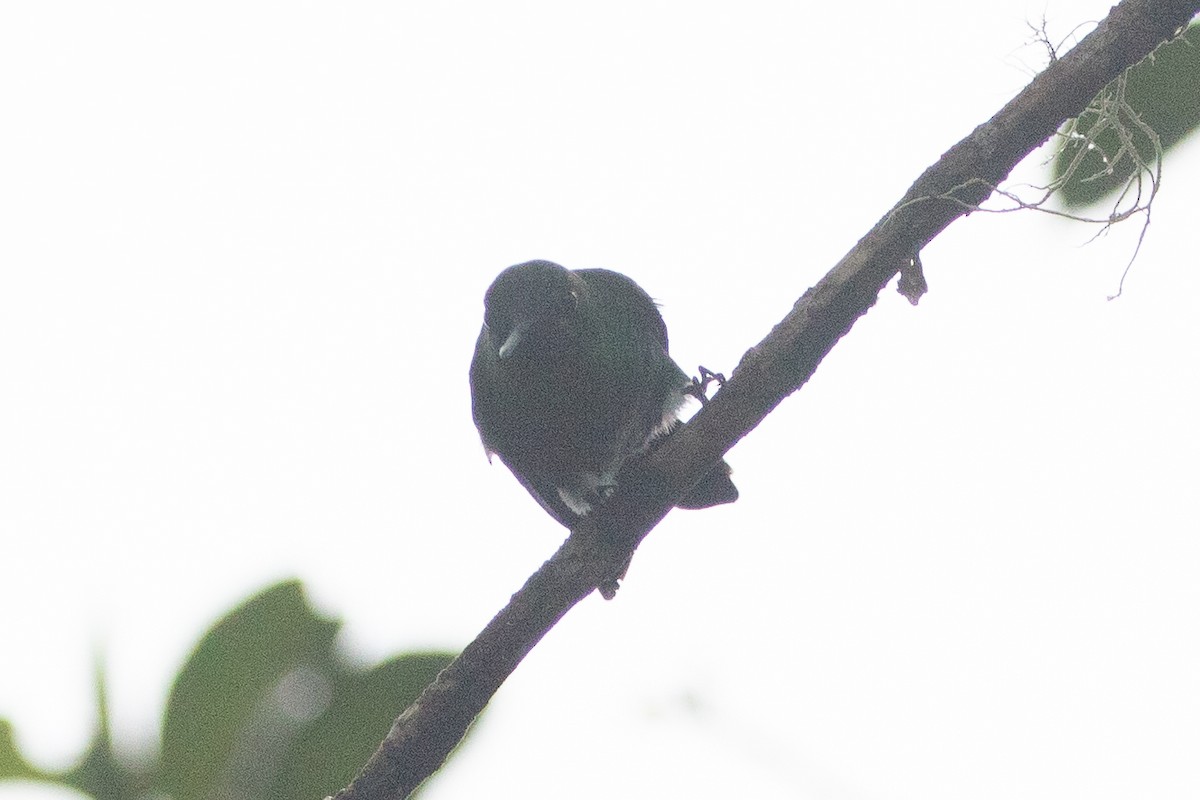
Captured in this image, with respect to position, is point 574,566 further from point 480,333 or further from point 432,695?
point 480,333

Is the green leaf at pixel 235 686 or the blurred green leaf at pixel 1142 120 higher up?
the blurred green leaf at pixel 1142 120

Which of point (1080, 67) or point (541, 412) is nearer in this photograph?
point (1080, 67)

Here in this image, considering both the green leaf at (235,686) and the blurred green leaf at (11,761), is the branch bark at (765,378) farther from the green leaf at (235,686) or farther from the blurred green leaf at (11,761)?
the blurred green leaf at (11,761)

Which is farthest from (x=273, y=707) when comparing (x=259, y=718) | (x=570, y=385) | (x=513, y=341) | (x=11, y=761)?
(x=570, y=385)

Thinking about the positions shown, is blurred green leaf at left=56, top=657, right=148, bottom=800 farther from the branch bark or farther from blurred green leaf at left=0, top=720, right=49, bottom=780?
the branch bark

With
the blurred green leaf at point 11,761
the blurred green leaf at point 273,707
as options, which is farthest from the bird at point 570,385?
the blurred green leaf at point 11,761

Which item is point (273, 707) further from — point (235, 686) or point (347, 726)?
point (347, 726)

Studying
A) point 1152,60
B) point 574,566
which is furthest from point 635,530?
point 1152,60
